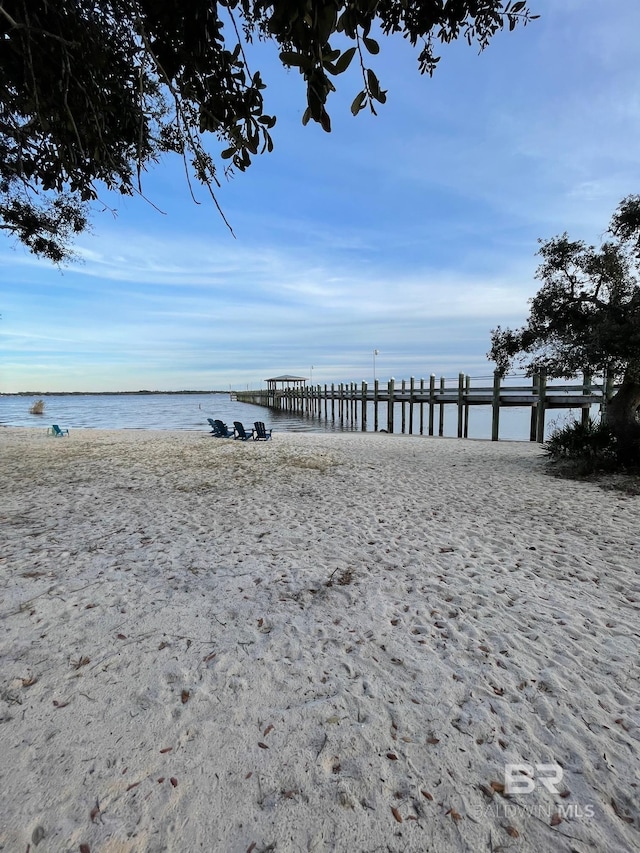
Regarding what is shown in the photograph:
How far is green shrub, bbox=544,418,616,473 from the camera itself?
8.24m

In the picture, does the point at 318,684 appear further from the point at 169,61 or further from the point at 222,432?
the point at 222,432

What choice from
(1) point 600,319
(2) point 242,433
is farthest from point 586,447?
(2) point 242,433

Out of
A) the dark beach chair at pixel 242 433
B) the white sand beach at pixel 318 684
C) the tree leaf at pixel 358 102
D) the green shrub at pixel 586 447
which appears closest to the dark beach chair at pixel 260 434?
the dark beach chair at pixel 242 433

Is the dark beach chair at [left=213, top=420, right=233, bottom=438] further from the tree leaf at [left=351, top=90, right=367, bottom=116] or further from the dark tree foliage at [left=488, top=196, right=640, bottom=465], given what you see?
the tree leaf at [left=351, top=90, right=367, bottom=116]

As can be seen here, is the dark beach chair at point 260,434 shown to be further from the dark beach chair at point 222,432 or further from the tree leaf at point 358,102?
the tree leaf at point 358,102

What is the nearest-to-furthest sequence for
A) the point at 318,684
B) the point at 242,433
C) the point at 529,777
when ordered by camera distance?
the point at 529,777, the point at 318,684, the point at 242,433

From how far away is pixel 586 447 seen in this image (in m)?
8.77

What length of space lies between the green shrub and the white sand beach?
3856 millimetres

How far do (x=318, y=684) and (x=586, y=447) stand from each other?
8.72 meters

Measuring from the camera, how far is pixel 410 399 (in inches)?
960

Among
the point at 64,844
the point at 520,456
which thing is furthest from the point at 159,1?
the point at 520,456

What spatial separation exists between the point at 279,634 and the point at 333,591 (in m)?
0.71

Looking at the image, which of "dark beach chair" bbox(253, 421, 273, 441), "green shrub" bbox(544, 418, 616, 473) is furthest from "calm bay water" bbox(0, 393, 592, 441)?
"dark beach chair" bbox(253, 421, 273, 441)

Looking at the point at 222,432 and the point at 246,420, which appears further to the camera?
the point at 246,420
